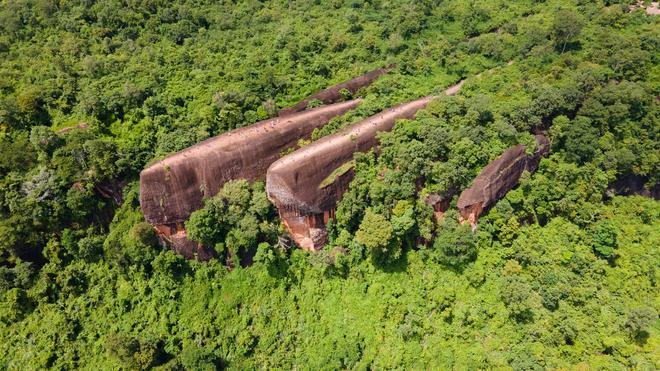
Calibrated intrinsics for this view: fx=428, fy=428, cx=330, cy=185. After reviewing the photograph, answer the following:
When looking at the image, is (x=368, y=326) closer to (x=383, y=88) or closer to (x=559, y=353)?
(x=559, y=353)

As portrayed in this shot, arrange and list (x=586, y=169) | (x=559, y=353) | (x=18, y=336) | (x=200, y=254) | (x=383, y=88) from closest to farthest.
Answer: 1. (x=559, y=353)
2. (x=18, y=336)
3. (x=200, y=254)
4. (x=586, y=169)
5. (x=383, y=88)

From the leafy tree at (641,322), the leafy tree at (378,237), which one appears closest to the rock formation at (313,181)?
the leafy tree at (378,237)

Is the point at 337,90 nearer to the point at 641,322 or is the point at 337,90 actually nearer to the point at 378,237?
the point at 378,237

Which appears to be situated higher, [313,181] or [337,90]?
[337,90]

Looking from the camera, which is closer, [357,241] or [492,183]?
[492,183]

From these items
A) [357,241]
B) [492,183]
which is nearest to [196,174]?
[357,241]

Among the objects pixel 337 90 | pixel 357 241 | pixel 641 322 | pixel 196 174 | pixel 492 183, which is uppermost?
pixel 337 90

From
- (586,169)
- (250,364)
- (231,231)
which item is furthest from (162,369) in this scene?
(586,169)
